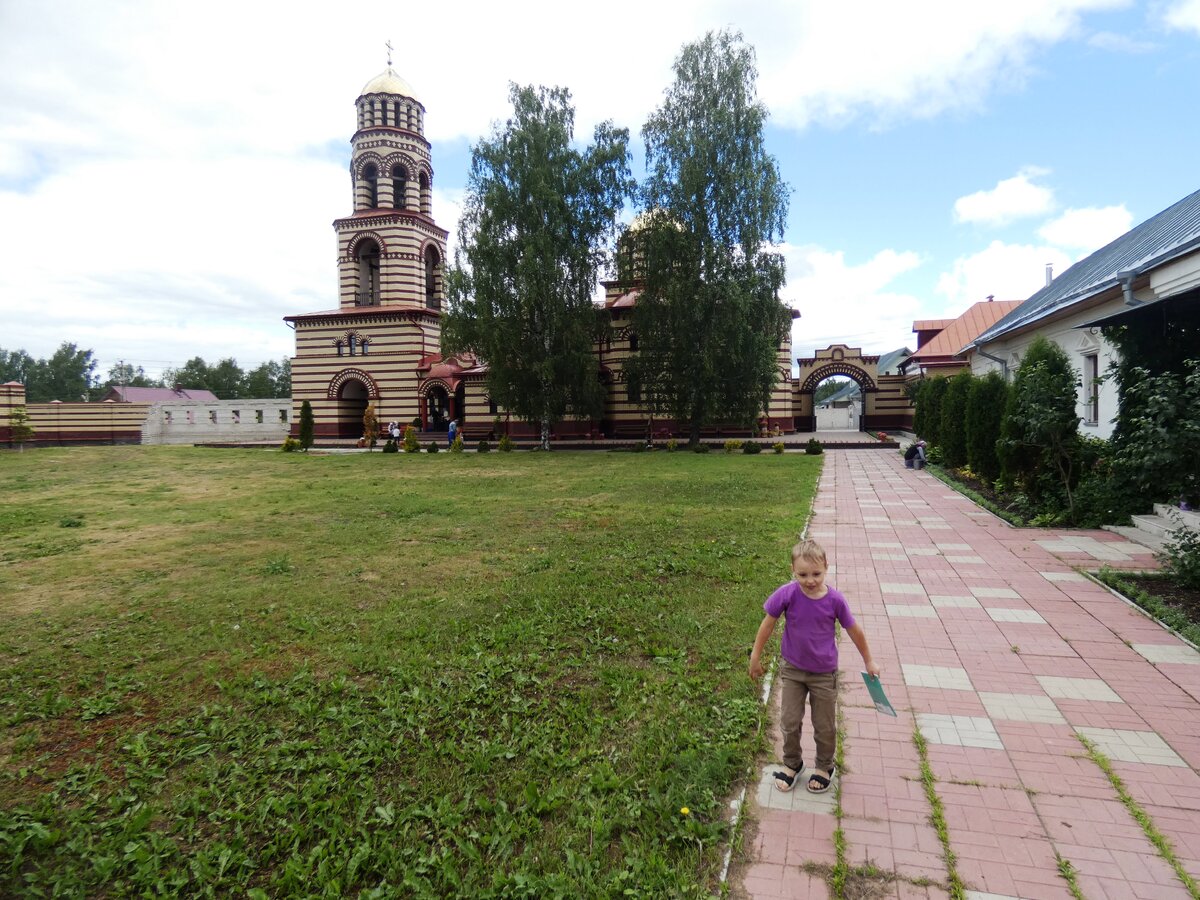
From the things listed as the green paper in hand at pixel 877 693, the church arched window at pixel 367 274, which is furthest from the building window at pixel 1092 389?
the church arched window at pixel 367 274

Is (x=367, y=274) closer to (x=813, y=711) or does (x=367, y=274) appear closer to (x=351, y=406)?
(x=351, y=406)

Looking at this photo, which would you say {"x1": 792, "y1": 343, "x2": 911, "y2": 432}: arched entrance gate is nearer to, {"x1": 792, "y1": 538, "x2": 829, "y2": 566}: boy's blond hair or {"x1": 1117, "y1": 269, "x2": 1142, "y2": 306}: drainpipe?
{"x1": 1117, "y1": 269, "x2": 1142, "y2": 306}: drainpipe

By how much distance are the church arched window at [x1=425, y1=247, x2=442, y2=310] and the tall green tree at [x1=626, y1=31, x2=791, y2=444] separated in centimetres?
1411

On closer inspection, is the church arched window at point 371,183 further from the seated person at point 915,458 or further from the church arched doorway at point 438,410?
the seated person at point 915,458

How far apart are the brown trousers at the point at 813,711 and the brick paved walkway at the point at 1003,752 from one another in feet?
0.53

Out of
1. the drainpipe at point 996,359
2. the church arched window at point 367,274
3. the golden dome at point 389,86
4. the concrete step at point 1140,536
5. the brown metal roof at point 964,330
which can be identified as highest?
the golden dome at point 389,86

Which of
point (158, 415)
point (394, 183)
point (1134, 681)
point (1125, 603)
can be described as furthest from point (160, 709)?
point (158, 415)

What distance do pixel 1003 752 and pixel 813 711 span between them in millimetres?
1073

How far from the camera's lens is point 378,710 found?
397cm

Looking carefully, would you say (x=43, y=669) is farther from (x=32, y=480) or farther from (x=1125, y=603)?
(x=32, y=480)

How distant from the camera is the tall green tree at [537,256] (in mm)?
23469

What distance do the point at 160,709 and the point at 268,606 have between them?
1975 mm

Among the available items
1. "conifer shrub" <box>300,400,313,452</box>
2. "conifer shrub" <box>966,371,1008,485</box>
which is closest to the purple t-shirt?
"conifer shrub" <box>966,371,1008,485</box>

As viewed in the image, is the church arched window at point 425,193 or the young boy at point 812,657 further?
the church arched window at point 425,193
